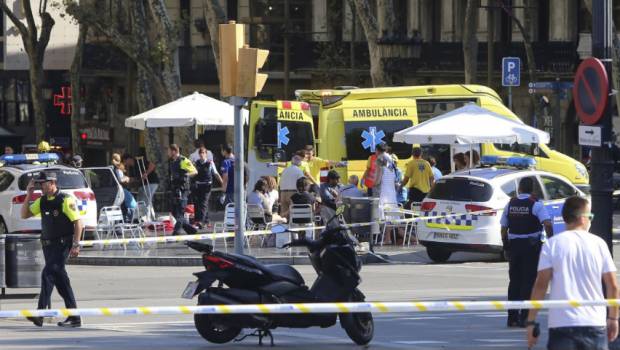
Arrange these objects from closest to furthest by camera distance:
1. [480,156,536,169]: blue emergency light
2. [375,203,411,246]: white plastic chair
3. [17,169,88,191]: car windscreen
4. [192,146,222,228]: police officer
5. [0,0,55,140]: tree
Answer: [480,156,536,169]: blue emergency light, [375,203,411,246]: white plastic chair, [17,169,88,191]: car windscreen, [192,146,222,228]: police officer, [0,0,55,140]: tree

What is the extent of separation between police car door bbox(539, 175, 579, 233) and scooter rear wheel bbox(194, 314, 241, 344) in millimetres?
9785

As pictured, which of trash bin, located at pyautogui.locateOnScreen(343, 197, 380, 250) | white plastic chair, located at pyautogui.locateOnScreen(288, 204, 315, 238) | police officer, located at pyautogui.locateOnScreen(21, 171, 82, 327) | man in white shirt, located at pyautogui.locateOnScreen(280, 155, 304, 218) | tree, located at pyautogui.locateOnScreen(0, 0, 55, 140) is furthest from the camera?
tree, located at pyautogui.locateOnScreen(0, 0, 55, 140)

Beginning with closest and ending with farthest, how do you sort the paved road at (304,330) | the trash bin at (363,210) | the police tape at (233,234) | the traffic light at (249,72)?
the paved road at (304,330), the traffic light at (249,72), the police tape at (233,234), the trash bin at (363,210)

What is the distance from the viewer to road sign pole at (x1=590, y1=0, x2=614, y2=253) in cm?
1188

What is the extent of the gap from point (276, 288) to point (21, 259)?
4.60 m

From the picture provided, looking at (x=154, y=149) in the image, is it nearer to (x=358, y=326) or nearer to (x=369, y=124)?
(x=369, y=124)

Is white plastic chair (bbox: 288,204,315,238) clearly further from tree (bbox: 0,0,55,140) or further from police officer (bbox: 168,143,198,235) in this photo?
tree (bbox: 0,0,55,140)

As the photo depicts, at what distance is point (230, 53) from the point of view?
613 inches

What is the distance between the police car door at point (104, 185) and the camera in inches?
1093

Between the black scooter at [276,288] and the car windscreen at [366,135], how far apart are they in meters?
15.0

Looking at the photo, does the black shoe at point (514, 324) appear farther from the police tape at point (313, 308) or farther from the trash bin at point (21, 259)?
the trash bin at point (21, 259)

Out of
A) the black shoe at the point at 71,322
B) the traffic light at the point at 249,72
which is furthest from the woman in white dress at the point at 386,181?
the black shoe at the point at 71,322

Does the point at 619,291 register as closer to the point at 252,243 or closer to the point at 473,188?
the point at 473,188

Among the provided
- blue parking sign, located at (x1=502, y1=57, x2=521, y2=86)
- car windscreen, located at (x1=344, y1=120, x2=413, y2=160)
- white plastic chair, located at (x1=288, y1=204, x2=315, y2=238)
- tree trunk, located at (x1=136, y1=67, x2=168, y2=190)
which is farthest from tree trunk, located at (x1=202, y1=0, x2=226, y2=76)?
white plastic chair, located at (x1=288, y1=204, x2=315, y2=238)
